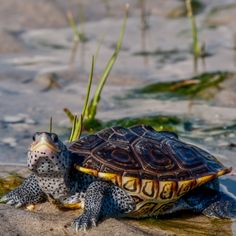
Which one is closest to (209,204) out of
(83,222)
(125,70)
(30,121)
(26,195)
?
(83,222)

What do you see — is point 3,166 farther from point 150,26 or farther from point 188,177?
point 150,26


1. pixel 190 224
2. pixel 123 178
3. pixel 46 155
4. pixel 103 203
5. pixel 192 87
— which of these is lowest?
pixel 190 224

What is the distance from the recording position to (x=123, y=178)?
3939 mm

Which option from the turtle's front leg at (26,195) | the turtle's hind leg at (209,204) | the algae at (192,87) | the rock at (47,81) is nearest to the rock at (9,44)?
the rock at (47,81)

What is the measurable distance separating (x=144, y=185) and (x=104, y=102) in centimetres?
307

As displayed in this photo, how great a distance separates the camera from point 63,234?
3629 mm

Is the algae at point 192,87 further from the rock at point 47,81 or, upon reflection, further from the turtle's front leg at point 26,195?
the turtle's front leg at point 26,195

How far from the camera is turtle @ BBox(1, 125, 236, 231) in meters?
3.90

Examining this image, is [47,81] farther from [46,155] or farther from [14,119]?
[46,155]

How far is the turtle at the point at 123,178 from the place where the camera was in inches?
154

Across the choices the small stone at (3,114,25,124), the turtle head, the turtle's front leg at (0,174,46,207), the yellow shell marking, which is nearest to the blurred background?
the small stone at (3,114,25,124)

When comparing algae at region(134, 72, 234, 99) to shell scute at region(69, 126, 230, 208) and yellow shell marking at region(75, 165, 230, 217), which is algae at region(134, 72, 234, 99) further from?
yellow shell marking at region(75, 165, 230, 217)

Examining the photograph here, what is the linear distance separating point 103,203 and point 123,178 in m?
0.18

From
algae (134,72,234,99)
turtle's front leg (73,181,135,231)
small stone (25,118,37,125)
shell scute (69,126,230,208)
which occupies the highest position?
algae (134,72,234,99)
